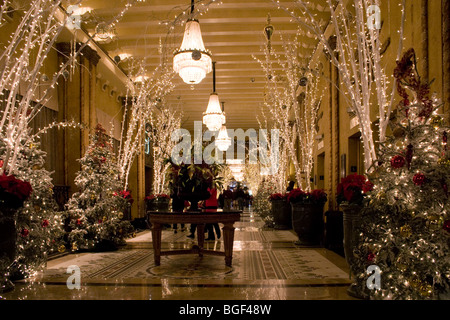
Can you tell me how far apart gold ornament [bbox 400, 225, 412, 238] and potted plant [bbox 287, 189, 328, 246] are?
409cm

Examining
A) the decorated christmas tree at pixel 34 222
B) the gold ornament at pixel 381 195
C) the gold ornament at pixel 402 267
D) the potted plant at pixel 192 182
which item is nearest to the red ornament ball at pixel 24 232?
the decorated christmas tree at pixel 34 222

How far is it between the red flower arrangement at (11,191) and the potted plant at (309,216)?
4.81 meters

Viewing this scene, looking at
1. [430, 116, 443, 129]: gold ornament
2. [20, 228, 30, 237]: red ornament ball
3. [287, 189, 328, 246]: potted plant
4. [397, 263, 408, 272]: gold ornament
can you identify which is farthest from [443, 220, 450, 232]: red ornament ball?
[287, 189, 328, 246]: potted plant

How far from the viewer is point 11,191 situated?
3.57m

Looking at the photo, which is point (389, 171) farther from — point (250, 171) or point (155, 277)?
point (250, 171)

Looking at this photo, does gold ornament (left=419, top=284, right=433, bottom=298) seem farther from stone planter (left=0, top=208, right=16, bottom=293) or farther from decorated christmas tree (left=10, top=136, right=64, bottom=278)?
decorated christmas tree (left=10, top=136, right=64, bottom=278)

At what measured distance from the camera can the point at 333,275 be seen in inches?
180

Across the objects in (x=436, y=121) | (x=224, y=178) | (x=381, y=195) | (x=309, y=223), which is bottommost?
(x=309, y=223)

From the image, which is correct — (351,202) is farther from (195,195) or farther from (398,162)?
(195,195)

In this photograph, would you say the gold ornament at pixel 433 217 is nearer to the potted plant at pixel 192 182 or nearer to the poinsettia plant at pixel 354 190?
the poinsettia plant at pixel 354 190

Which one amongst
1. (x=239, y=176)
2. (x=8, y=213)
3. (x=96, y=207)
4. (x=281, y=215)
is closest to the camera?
(x=8, y=213)

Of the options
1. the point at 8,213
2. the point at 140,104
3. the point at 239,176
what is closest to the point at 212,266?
the point at 8,213

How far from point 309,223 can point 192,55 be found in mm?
3611

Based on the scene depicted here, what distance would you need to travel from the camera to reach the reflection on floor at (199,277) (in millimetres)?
3680
